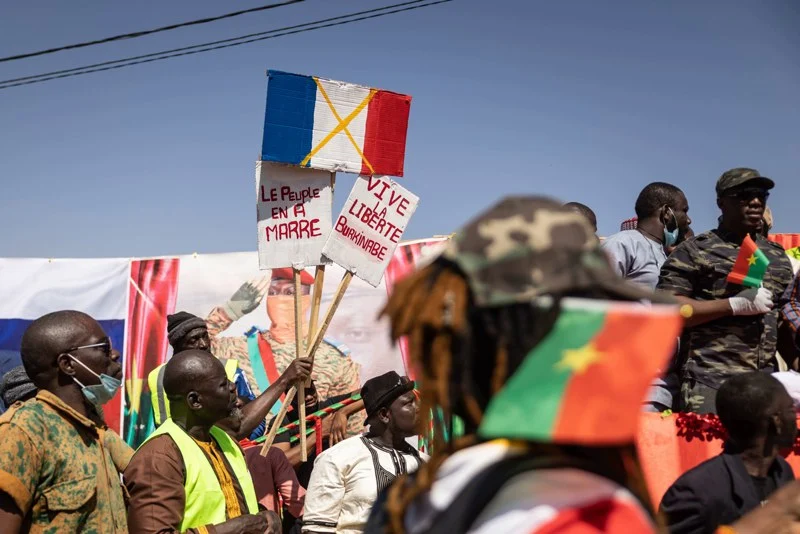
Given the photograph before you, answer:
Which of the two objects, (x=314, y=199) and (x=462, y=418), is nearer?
(x=462, y=418)

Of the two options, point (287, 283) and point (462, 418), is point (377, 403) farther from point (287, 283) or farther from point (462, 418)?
point (287, 283)

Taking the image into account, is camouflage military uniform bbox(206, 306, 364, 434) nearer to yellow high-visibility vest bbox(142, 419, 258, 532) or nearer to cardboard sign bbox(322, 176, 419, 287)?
cardboard sign bbox(322, 176, 419, 287)

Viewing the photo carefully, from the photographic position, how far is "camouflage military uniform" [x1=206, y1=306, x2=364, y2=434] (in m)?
8.56

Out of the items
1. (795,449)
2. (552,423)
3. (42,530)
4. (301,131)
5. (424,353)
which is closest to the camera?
(552,423)

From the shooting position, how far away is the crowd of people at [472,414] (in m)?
1.24

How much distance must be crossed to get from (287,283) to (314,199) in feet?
11.7

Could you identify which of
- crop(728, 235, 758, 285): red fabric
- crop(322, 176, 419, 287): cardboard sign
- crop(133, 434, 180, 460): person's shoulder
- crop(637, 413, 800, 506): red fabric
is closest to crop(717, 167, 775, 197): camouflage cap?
crop(728, 235, 758, 285): red fabric

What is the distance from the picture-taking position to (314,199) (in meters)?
5.59

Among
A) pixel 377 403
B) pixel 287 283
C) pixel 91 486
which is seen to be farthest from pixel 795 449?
pixel 287 283

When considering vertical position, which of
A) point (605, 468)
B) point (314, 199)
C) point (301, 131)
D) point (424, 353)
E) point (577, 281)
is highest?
point (301, 131)

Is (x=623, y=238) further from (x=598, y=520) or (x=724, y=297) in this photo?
(x=598, y=520)

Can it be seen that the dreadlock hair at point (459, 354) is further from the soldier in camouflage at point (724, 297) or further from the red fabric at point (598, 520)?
the soldier in camouflage at point (724, 297)

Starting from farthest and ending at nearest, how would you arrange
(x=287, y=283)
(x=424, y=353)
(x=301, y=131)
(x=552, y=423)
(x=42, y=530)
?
(x=287, y=283)
(x=301, y=131)
(x=42, y=530)
(x=424, y=353)
(x=552, y=423)

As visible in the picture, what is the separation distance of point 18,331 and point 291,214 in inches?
196
